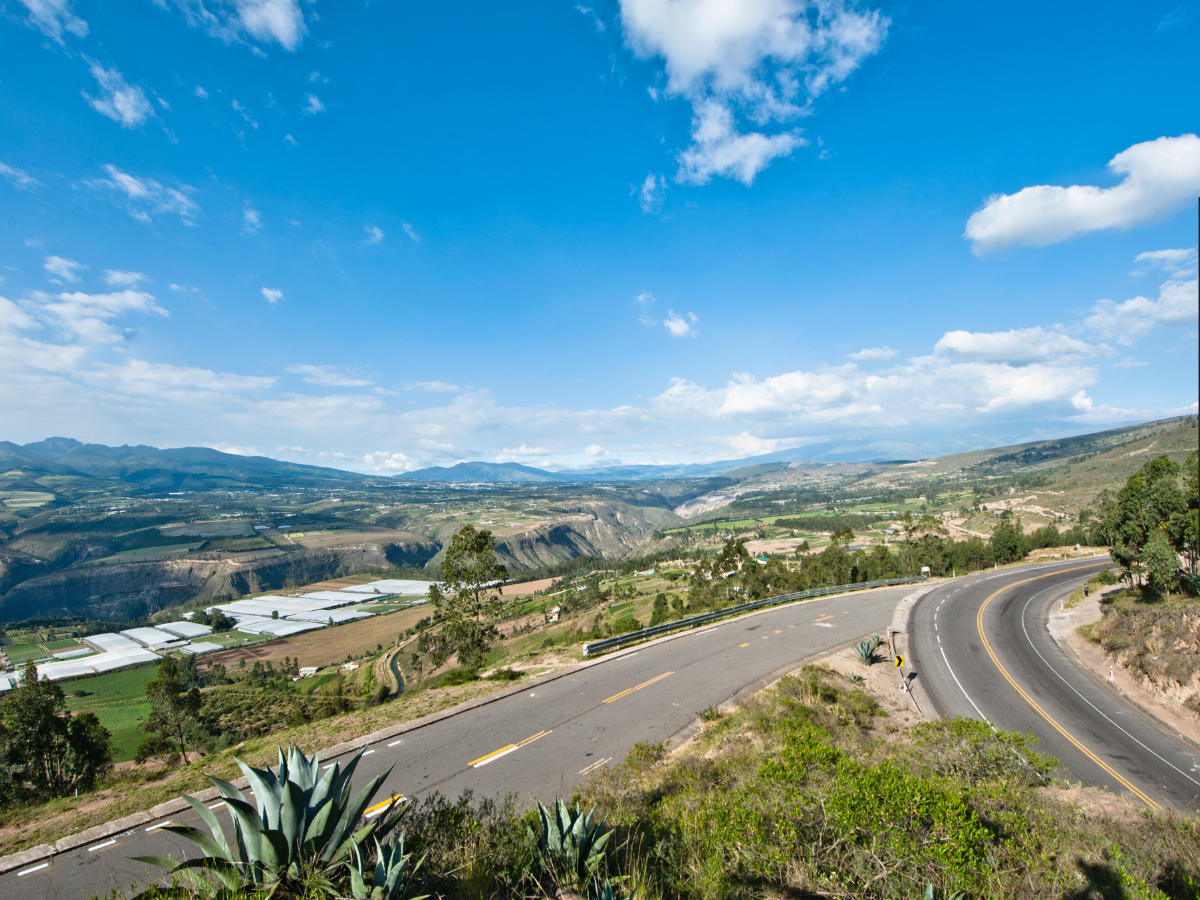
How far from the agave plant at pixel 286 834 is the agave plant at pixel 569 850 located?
2141 millimetres

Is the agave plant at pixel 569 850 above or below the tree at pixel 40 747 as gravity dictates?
above

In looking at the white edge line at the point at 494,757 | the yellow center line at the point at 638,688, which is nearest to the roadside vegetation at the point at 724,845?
the white edge line at the point at 494,757

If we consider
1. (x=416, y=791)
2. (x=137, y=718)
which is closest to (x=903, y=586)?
(x=416, y=791)

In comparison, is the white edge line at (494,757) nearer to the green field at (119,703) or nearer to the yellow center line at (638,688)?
the yellow center line at (638,688)

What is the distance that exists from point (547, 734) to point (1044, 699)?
21.2 metres

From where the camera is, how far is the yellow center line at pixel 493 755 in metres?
11.7

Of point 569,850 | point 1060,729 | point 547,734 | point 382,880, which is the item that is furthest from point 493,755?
point 1060,729

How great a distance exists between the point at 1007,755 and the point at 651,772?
25.6 feet

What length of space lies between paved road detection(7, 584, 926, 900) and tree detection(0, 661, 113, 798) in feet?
94.8

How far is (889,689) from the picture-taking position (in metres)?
19.4

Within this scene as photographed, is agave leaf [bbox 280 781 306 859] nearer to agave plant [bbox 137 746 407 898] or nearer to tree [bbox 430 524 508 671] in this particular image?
agave plant [bbox 137 746 407 898]

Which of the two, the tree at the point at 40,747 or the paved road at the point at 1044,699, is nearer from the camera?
the paved road at the point at 1044,699

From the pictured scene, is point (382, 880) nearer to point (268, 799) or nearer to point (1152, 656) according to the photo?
point (268, 799)

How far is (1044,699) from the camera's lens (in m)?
19.4
